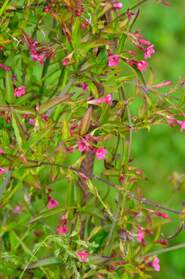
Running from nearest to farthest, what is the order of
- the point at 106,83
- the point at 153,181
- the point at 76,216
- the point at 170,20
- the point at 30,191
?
1. the point at 106,83
2. the point at 76,216
3. the point at 30,191
4. the point at 153,181
5. the point at 170,20

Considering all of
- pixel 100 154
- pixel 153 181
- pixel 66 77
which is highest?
pixel 66 77

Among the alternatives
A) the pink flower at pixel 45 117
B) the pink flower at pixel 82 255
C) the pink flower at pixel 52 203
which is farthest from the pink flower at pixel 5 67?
the pink flower at pixel 82 255

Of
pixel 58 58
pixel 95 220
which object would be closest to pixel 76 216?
pixel 95 220

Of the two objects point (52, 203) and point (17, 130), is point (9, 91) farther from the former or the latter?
point (52, 203)

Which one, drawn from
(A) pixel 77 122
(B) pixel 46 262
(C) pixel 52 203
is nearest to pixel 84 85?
(A) pixel 77 122

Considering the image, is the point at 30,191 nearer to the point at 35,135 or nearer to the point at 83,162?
the point at 83,162

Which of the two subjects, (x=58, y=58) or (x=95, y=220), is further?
(x=95, y=220)
